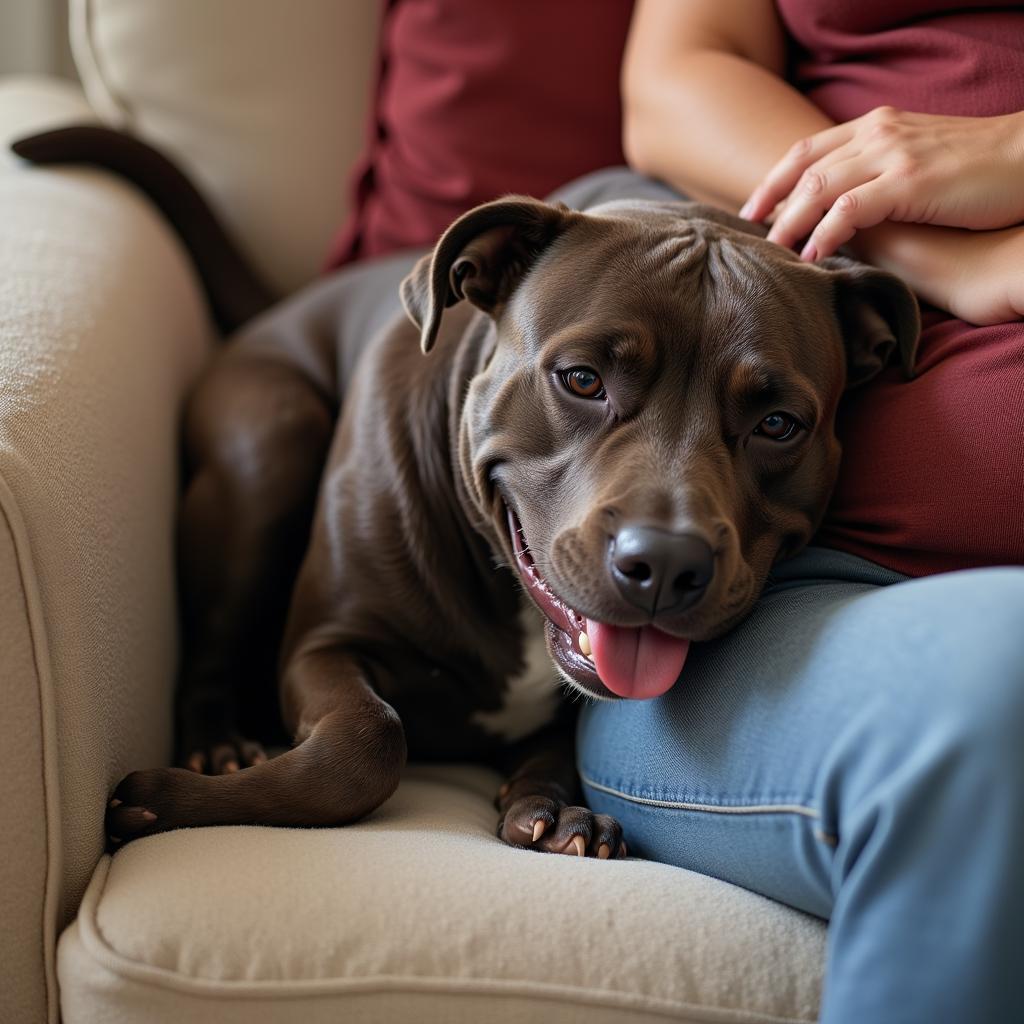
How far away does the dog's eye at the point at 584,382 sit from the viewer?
1372 mm

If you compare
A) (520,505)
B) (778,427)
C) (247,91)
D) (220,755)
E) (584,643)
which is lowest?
(220,755)

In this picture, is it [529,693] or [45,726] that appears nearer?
[45,726]

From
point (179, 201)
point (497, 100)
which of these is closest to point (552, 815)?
point (497, 100)

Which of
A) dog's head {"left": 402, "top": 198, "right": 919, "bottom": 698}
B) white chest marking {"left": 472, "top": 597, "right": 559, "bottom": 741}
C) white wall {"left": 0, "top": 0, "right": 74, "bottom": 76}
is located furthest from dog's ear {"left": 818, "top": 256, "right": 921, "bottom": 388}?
white wall {"left": 0, "top": 0, "right": 74, "bottom": 76}

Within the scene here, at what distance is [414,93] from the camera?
2.30m

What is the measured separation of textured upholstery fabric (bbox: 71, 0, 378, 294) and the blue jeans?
161 centimetres

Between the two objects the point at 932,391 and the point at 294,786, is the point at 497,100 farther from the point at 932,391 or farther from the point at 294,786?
the point at 294,786

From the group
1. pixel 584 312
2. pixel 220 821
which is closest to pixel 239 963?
Result: pixel 220 821

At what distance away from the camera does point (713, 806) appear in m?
1.22

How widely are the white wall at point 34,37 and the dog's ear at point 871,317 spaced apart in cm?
239

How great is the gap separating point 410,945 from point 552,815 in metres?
0.38

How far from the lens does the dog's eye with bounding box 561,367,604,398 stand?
137 cm

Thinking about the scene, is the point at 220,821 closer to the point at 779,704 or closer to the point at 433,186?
the point at 779,704

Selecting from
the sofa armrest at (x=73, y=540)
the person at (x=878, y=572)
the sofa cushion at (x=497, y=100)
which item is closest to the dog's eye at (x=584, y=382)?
the person at (x=878, y=572)
